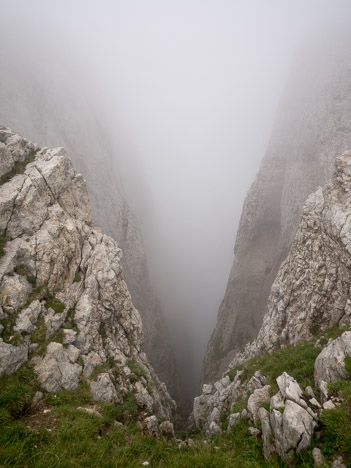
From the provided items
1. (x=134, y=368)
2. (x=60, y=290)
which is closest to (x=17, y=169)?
(x=60, y=290)

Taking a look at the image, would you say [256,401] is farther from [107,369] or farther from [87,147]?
[87,147]

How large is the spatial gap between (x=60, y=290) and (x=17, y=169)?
9.29 m

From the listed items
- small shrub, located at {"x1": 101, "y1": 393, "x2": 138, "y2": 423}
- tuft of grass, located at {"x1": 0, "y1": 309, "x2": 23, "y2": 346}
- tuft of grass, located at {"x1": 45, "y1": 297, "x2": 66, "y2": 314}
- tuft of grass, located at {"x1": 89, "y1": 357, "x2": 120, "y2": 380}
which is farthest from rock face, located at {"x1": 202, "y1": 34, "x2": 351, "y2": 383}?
tuft of grass, located at {"x1": 0, "y1": 309, "x2": 23, "y2": 346}

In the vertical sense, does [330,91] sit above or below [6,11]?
below

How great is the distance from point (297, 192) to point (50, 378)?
43.3 metres

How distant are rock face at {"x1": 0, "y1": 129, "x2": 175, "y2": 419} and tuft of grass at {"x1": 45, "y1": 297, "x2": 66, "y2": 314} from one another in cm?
5

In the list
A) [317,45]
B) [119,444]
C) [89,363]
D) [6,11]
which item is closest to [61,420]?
[119,444]

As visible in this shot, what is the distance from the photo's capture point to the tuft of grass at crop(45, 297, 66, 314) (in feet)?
42.4

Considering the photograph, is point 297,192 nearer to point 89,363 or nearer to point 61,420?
point 89,363

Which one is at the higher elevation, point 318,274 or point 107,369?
point 318,274

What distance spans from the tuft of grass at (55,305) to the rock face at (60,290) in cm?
5

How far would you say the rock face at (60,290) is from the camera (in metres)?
11.2

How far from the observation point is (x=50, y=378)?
10484 mm

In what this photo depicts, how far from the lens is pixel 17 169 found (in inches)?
627
